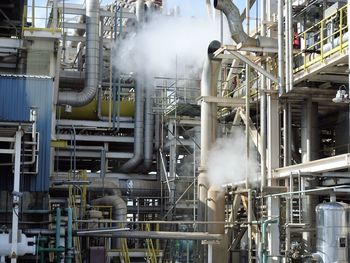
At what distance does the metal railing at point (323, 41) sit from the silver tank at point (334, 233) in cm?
362

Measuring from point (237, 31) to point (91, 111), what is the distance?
11011 mm

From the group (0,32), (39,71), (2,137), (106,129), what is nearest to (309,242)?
(2,137)

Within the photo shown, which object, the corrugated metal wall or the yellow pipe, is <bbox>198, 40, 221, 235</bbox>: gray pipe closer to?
the corrugated metal wall

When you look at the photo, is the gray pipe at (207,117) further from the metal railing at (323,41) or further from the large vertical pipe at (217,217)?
the metal railing at (323,41)

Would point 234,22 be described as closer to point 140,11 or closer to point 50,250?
point 50,250

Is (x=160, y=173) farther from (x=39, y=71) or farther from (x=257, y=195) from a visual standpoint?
(x=257, y=195)

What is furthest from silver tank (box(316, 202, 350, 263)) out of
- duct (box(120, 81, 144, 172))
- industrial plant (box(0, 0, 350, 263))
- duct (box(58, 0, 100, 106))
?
duct (box(58, 0, 100, 106))

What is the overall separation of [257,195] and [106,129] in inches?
416

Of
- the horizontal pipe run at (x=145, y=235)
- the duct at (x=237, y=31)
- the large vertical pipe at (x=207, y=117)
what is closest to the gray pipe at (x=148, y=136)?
the large vertical pipe at (x=207, y=117)

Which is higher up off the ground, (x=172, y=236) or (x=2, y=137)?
(x=2, y=137)

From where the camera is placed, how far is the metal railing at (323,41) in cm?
1524

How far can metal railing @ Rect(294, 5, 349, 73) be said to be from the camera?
50.0 feet

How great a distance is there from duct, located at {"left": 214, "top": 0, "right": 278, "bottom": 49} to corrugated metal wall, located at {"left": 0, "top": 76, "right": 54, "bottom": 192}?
5.54 meters

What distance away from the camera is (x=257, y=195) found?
1786 cm
